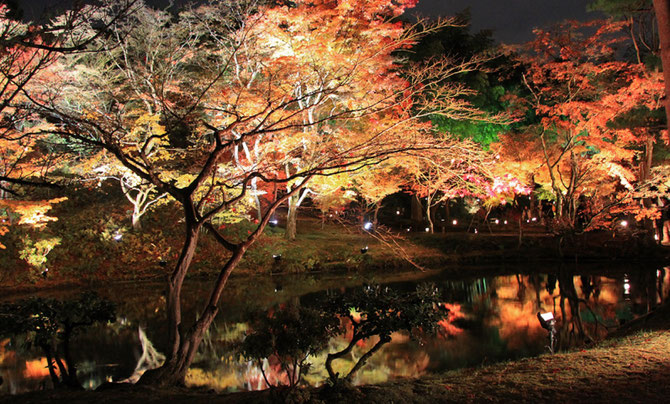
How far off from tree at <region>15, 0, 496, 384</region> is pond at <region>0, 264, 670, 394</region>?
1026mm

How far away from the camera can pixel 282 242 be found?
18.6 meters

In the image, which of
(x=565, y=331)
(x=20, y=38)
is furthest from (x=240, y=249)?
(x=565, y=331)

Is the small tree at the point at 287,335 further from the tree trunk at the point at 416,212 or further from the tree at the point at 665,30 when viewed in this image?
the tree trunk at the point at 416,212

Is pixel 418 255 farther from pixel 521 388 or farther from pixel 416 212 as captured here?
pixel 521 388

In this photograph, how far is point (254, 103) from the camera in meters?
11.6

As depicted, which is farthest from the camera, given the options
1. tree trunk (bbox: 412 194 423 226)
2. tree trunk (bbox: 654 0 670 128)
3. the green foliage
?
tree trunk (bbox: 412 194 423 226)

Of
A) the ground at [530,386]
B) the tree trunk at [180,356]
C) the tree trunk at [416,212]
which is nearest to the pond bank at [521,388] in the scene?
the ground at [530,386]

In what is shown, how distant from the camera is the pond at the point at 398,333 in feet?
22.4

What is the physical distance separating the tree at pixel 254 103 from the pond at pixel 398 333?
3.36 ft

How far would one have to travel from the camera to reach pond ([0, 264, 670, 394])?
22.4 feet

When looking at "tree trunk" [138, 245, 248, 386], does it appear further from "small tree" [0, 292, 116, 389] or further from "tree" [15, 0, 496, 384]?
"small tree" [0, 292, 116, 389]

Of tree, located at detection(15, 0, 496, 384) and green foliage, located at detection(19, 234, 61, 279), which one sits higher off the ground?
tree, located at detection(15, 0, 496, 384)

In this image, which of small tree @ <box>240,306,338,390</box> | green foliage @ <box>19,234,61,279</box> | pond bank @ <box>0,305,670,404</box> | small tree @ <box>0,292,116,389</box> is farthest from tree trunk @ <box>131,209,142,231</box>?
small tree @ <box>240,306,338,390</box>

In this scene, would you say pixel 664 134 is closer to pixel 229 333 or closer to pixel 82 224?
pixel 229 333
